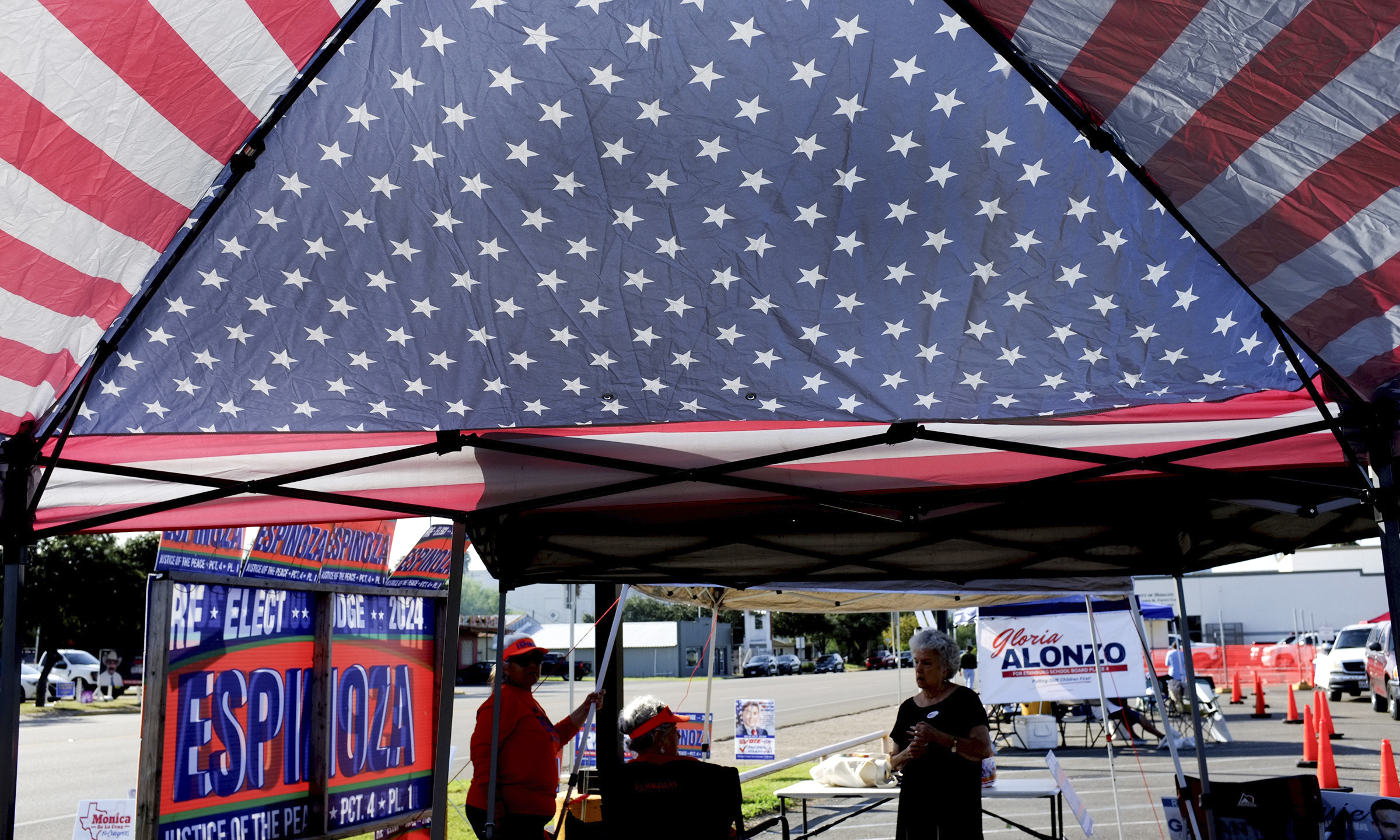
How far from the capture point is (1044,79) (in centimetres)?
237

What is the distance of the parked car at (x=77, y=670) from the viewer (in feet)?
111

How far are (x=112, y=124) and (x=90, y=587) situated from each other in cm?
3862

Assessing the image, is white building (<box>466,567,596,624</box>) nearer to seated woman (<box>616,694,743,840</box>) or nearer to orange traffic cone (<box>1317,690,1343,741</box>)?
orange traffic cone (<box>1317,690,1343,741</box>)

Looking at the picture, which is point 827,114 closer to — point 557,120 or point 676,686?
point 557,120

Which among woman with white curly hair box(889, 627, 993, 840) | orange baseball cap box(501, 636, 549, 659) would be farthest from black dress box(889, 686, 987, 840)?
orange baseball cap box(501, 636, 549, 659)

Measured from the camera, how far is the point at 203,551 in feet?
19.6

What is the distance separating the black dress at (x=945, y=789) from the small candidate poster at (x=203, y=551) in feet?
12.5

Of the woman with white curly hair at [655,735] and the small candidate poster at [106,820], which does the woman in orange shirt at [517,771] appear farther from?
the small candidate poster at [106,820]

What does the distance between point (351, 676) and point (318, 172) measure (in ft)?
16.8

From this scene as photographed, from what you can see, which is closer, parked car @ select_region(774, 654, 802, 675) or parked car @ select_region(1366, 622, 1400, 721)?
parked car @ select_region(1366, 622, 1400, 721)

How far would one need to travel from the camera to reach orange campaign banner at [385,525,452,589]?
7.55 m

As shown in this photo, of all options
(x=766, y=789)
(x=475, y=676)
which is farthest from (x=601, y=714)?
(x=475, y=676)


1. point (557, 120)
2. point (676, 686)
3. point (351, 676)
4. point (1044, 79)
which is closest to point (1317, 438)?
point (1044, 79)

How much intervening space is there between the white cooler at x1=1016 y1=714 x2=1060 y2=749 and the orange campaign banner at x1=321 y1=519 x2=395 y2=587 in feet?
41.7
